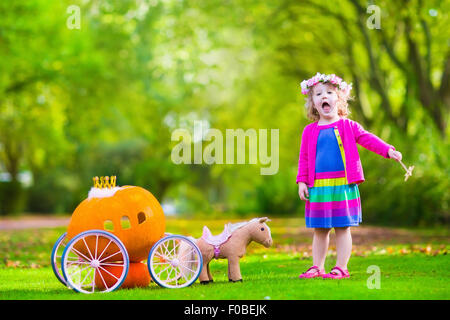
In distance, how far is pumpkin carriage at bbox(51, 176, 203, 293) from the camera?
5430mm

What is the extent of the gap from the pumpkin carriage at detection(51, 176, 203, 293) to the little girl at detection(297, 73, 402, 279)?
4.00 ft

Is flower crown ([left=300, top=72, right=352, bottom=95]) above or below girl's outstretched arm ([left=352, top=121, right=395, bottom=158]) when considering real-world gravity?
above

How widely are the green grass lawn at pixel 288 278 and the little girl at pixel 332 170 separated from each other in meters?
0.39

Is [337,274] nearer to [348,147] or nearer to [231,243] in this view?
[231,243]

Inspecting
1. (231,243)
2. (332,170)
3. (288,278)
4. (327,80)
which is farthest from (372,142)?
(231,243)

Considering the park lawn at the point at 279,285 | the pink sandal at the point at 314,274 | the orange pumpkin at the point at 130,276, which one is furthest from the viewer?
the pink sandal at the point at 314,274

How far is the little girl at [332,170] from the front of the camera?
583 cm

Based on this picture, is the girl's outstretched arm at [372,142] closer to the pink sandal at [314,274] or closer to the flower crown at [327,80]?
the flower crown at [327,80]

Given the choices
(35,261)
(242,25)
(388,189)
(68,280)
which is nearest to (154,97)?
(242,25)

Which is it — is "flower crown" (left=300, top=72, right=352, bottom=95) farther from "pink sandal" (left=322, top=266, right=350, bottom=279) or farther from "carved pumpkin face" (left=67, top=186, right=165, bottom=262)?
"carved pumpkin face" (left=67, top=186, right=165, bottom=262)

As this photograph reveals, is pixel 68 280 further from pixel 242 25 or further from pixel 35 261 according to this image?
pixel 242 25

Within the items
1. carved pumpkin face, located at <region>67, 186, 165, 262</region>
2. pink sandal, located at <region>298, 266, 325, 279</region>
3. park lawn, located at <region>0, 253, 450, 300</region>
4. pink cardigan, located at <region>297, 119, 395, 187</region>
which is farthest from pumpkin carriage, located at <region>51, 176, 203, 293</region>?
pink cardigan, located at <region>297, 119, 395, 187</region>

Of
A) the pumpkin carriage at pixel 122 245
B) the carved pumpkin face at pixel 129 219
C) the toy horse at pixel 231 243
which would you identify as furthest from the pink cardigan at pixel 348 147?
the carved pumpkin face at pixel 129 219

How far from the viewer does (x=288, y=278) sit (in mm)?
6098
